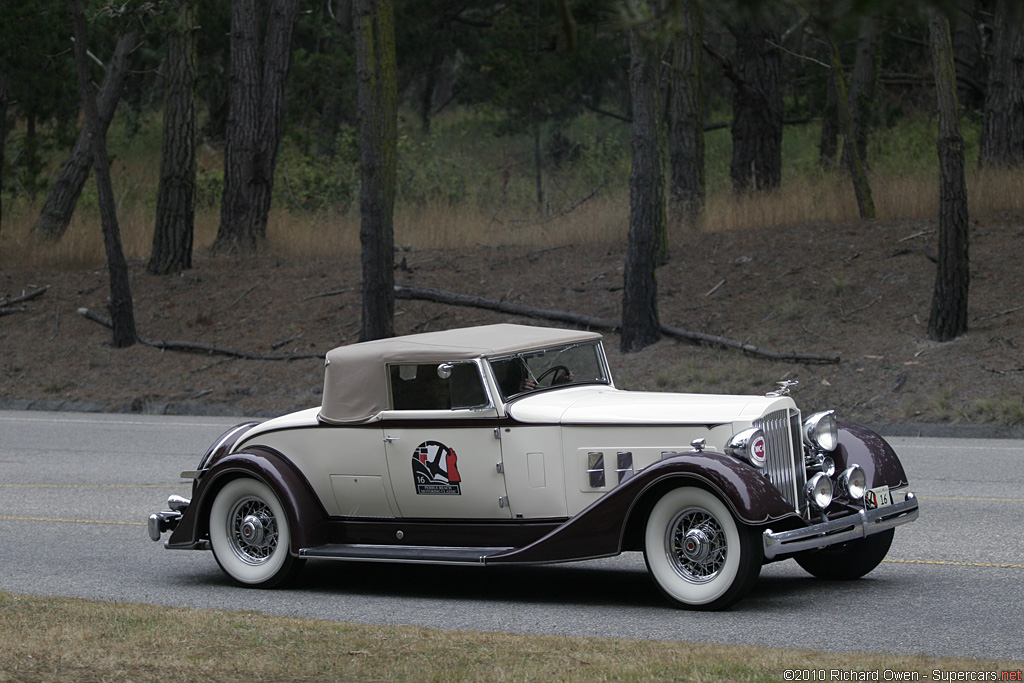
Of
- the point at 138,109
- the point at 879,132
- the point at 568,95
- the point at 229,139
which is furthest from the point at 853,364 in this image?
the point at 138,109

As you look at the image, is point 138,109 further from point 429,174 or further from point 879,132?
point 879,132

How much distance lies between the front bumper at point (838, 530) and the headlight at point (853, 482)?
161 millimetres

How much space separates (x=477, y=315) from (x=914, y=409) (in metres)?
7.93

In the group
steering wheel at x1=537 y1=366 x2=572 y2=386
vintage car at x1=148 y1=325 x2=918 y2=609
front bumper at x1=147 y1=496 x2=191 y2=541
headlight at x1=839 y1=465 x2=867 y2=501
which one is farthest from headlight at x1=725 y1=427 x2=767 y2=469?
front bumper at x1=147 y1=496 x2=191 y2=541

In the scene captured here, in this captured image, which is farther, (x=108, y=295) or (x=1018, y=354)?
(x=108, y=295)

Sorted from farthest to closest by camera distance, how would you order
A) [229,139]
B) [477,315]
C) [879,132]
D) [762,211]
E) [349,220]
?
[879,132] < [349,220] < [229,139] < [762,211] < [477,315]

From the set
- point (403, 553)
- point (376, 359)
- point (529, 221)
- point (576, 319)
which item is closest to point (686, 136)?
point (529, 221)

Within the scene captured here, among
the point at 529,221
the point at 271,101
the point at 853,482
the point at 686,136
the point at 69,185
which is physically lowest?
the point at 853,482

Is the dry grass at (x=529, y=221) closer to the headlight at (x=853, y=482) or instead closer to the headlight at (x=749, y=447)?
the headlight at (x=853, y=482)

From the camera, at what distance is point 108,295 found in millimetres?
23328

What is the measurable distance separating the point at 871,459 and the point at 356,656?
3.73 metres

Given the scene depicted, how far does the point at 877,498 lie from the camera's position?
7.20 meters

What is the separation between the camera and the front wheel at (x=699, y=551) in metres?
6.44

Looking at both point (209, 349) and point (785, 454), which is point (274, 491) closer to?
point (785, 454)
